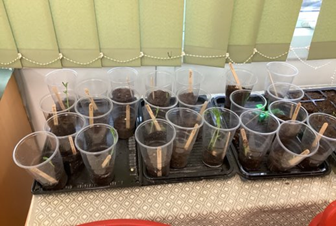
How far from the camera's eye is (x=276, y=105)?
115cm

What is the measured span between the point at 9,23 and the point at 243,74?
3.23ft

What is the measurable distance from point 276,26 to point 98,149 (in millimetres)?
844

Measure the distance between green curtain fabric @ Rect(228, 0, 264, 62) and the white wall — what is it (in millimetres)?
155

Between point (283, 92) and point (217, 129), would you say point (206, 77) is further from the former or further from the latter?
point (217, 129)

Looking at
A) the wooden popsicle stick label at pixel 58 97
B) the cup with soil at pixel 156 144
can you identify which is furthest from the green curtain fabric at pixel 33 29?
the cup with soil at pixel 156 144

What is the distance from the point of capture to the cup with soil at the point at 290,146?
97 cm

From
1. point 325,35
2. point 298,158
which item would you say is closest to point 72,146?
point 298,158

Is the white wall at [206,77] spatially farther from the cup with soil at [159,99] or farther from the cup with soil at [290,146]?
the cup with soil at [290,146]

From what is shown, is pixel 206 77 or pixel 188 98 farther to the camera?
pixel 206 77

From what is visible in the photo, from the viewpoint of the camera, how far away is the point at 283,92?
1.23 metres

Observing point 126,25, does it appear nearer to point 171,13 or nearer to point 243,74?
point 171,13

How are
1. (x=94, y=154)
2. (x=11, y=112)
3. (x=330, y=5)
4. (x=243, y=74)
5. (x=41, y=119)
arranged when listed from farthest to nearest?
(x=41, y=119) < (x=243, y=74) < (x=11, y=112) < (x=330, y=5) < (x=94, y=154)

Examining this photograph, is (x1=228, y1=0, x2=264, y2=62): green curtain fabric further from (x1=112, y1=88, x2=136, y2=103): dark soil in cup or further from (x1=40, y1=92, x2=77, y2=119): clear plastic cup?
(x1=40, y1=92, x2=77, y2=119): clear plastic cup

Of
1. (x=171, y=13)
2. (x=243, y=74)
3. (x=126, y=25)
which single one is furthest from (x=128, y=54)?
(x=243, y=74)
